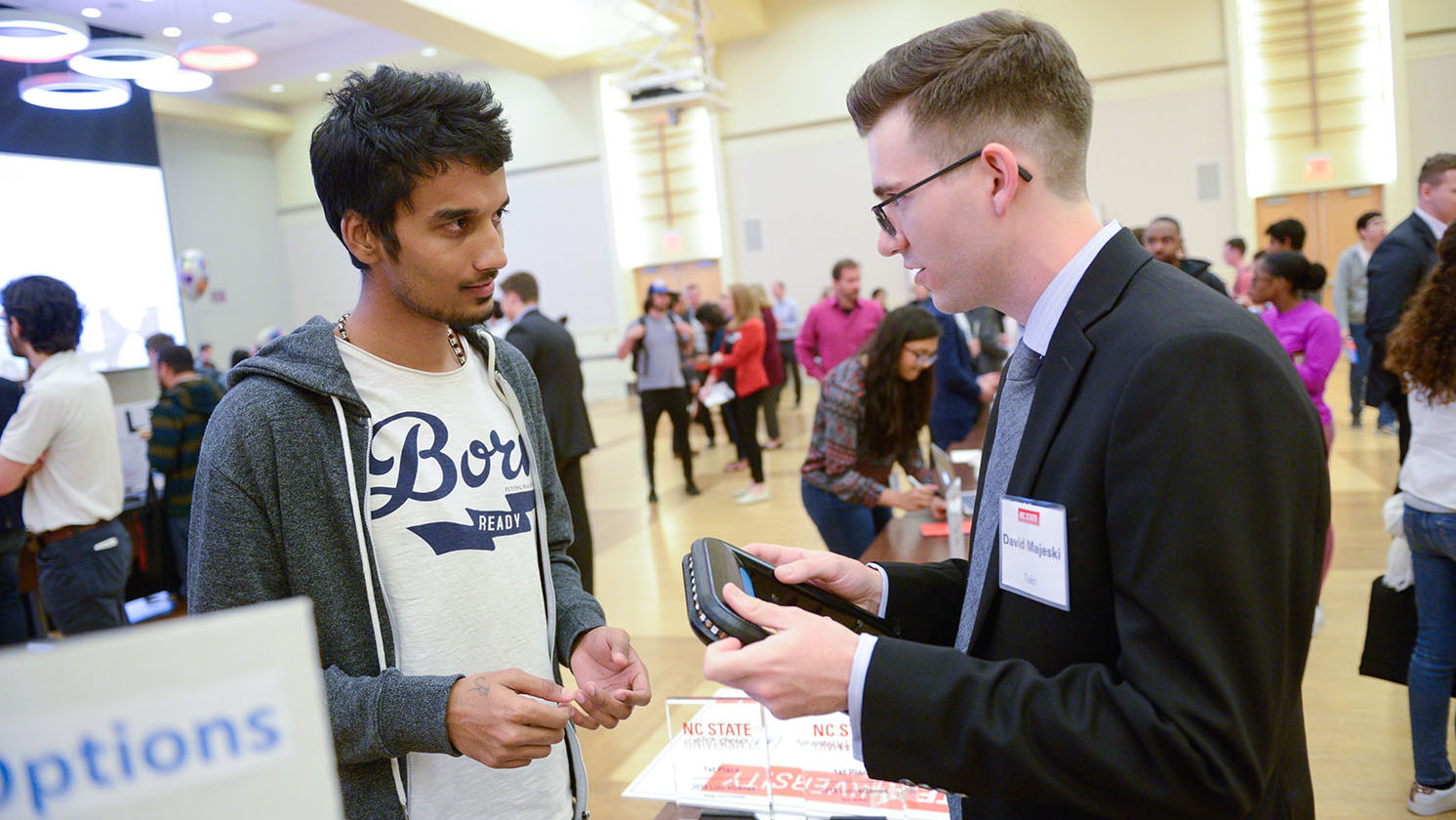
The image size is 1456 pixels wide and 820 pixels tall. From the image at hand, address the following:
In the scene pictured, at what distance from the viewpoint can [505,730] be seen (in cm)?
104

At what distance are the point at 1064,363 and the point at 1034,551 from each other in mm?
184

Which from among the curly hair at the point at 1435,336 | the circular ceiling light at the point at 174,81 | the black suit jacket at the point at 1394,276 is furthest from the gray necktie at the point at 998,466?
the circular ceiling light at the point at 174,81

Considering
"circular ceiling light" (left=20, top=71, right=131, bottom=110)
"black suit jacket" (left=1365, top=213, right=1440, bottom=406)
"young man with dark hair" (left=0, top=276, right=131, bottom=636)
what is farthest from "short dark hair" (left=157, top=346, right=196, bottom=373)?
"black suit jacket" (left=1365, top=213, right=1440, bottom=406)

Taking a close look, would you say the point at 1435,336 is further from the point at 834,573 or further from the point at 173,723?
the point at 173,723

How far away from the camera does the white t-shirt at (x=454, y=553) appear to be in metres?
1.23

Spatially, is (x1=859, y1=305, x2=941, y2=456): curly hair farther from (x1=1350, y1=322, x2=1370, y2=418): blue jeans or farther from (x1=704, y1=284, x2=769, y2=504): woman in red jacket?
(x1=1350, y1=322, x2=1370, y2=418): blue jeans

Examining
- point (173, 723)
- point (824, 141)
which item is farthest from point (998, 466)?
point (824, 141)

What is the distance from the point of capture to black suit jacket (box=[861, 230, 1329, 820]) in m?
0.72

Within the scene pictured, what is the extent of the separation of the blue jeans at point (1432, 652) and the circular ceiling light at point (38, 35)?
21.6ft

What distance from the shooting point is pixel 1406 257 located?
3479 mm

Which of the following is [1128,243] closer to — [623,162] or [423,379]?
[423,379]

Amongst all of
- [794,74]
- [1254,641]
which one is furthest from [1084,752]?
[794,74]

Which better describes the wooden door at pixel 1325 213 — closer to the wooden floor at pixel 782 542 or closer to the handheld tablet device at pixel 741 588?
the wooden floor at pixel 782 542

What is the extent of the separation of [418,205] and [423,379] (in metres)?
0.25
